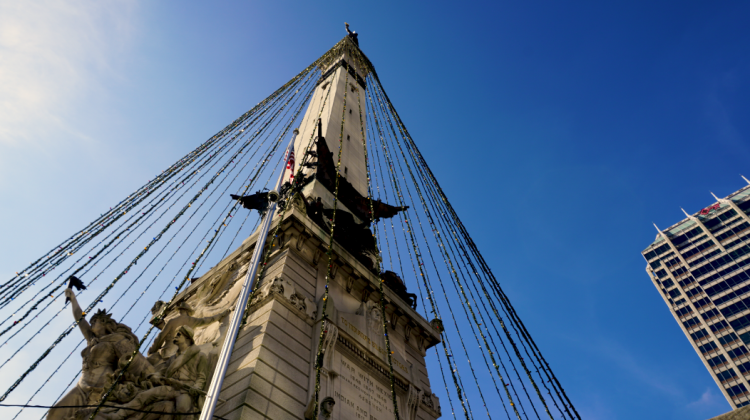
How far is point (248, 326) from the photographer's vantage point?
12.9m

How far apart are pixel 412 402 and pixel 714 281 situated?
104 metres

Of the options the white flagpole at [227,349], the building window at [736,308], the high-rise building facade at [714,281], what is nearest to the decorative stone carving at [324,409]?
the white flagpole at [227,349]

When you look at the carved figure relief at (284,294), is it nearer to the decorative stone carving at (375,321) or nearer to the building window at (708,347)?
the decorative stone carving at (375,321)

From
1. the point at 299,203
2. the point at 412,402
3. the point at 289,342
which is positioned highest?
the point at 299,203

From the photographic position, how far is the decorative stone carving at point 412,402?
14.9m

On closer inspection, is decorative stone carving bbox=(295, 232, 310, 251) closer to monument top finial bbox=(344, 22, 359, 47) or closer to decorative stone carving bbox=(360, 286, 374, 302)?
decorative stone carving bbox=(360, 286, 374, 302)

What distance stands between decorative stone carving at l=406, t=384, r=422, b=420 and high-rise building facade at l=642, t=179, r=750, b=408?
8955 cm

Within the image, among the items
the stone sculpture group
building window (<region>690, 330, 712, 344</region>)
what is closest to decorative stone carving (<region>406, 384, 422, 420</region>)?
the stone sculpture group

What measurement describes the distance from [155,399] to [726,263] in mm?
112740

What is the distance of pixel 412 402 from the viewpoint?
15.2 meters

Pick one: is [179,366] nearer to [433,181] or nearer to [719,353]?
[433,181]

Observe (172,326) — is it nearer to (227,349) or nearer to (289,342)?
(289,342)

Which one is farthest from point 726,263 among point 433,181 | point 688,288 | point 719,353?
point 433,181

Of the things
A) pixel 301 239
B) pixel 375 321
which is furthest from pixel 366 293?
pixel 301 239
